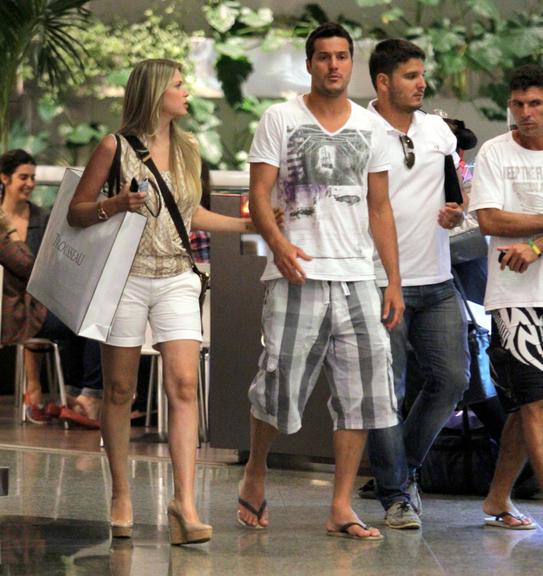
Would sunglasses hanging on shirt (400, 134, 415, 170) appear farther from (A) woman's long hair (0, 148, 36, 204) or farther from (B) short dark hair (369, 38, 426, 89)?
(A) woman's long hair (0, 148, 36, 204)

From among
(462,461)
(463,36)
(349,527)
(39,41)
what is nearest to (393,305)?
(349,527)

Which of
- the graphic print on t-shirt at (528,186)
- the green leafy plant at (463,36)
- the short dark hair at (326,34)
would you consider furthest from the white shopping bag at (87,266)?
the green leafy plant at (463,36)

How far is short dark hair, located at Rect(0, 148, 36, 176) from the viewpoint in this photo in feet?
29.2

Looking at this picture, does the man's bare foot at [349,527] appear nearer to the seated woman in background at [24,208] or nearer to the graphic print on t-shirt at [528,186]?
the graphic print on t-shirt at [528,186]

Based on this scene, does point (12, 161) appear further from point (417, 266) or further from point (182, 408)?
point (182, 408)

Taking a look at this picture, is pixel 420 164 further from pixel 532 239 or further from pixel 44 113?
pixel 44 113

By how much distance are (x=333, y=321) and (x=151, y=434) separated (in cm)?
365

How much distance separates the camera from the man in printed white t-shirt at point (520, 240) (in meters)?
4.73

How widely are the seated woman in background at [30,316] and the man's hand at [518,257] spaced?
3773 mm

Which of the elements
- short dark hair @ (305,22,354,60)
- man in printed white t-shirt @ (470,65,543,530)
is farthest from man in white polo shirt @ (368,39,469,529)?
short dark hair @ (305,22,354,60)

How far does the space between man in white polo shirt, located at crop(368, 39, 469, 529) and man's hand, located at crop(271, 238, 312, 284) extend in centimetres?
52

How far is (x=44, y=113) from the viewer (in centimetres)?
1169

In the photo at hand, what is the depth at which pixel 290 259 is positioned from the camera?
4.58 metres

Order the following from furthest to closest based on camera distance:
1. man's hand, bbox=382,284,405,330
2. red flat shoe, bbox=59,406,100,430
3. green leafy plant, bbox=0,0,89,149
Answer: green leafy plant, bbox=0,0,89,149, red flat shoe, bbox=59,406,100,430, man's hand, bbox=382,284,405,330
